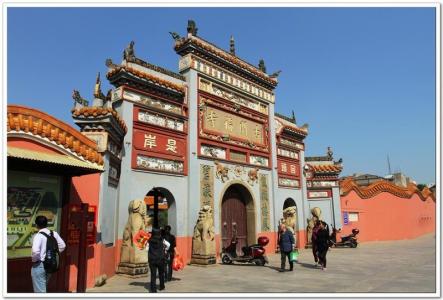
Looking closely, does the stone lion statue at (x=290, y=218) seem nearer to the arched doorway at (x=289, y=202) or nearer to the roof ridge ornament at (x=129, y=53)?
the arched doorway at (x=289, y=202)

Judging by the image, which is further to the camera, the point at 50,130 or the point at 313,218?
the point at 313,218

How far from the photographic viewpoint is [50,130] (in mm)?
6859

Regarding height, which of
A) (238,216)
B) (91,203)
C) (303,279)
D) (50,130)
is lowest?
(303,279)

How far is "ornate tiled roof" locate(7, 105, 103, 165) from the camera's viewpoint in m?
6.23

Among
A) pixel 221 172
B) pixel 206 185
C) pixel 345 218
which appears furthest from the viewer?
pixel 345 218

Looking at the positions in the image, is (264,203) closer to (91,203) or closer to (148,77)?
(148,77)

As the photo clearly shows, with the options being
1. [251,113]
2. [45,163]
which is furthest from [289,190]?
[45,163]

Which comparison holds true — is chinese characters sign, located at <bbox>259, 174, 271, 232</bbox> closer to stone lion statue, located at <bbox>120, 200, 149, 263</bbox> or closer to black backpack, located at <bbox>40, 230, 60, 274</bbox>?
stone lion statue, located at <bbox>120, 200, 149, 263</bbox>

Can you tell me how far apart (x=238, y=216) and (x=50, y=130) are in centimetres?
877

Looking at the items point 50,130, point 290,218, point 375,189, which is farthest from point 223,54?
point 375,189

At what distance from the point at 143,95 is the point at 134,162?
2.16 metres

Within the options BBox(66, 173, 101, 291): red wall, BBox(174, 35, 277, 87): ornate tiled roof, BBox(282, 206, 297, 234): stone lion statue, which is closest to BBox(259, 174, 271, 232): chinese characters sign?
BBox(282, 206, 297, 234): stone lion statue

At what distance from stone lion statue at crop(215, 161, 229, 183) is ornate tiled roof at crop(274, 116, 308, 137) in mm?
4555

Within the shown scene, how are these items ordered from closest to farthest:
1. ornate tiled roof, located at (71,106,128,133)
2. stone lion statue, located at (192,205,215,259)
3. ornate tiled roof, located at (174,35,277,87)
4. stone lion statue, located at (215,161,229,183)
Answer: ornate tiled roof, located at (71,106,128,133) < stone lion statue, located at (192,205,215,259) < ornate tiled roof, located at (174,35,277,87) < stone lion statue, located at (215,161,229,183)
